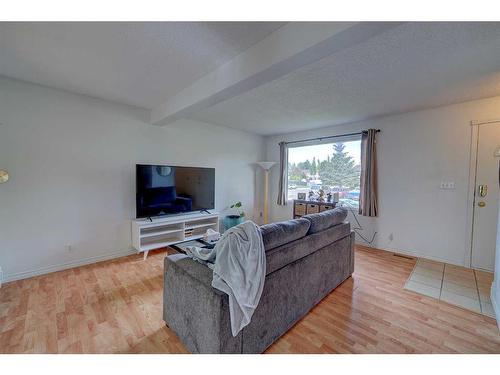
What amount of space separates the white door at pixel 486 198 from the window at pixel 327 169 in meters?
1.57

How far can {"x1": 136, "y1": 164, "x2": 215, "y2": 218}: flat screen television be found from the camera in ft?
10.6

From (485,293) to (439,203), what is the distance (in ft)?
4.35

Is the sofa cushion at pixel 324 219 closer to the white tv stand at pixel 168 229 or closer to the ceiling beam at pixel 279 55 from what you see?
the ceiling beam at pixel 279 55

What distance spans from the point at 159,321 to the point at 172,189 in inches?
83.9

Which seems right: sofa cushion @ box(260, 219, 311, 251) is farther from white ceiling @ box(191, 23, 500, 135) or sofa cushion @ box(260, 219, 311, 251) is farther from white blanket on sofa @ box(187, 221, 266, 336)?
white ceiling @ box(191, 23, 500, 135)

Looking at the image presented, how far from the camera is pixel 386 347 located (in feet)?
5.09

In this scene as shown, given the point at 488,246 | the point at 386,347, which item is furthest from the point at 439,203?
the point at 386,347

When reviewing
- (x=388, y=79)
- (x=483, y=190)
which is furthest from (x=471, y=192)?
(x=388, y=79)

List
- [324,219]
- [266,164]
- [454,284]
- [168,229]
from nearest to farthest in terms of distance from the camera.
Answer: [324,219] → [454,284] → [168,229] → [266,164]

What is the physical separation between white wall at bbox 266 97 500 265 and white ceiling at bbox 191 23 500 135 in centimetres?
25

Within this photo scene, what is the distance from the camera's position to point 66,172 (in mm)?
2758

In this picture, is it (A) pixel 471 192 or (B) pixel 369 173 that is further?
(B) pixel 369 173

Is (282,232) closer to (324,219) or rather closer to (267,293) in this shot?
(267,293)
